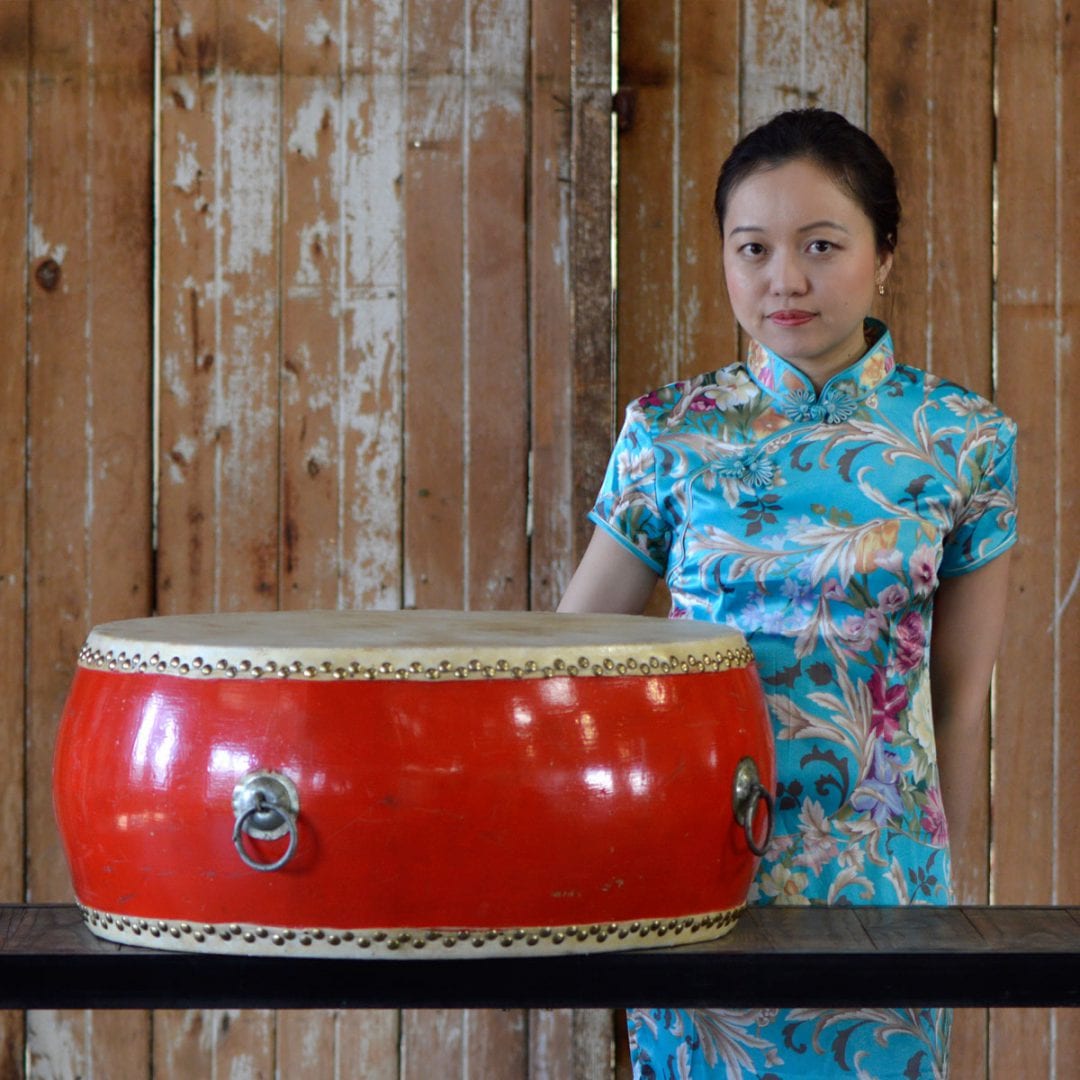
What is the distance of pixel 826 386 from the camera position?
148cm

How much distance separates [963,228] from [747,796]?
1.54 metres

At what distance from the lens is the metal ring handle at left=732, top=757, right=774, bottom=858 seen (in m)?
1.14

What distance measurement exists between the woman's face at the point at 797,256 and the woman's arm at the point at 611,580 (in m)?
0.26

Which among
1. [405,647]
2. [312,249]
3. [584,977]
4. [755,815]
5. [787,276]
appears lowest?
[584,977]

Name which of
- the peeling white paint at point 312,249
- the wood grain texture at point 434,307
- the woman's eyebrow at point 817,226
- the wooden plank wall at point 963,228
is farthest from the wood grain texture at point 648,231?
the woman's eyebrow at point 817,226

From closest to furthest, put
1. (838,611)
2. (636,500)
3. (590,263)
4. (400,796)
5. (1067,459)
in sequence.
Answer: (400,796)
(838,611)
(636,500)
(590,263)
(1067,459)

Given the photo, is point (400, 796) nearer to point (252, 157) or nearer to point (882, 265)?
point (882, 265)

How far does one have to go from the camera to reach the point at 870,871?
1425 millimetres

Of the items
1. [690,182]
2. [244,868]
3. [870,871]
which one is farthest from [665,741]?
[690,182]

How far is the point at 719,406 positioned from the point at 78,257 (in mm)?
1312

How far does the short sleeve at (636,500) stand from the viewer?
1.51 metres

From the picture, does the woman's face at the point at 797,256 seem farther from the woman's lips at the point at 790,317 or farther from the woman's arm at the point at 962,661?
the woman's arm at the point at 962,661

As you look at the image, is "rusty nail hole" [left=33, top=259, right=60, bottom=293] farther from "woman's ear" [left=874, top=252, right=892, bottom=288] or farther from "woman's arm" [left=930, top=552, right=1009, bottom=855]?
"woman's arm" [left=930, top=552, right=1009, bottom=855]

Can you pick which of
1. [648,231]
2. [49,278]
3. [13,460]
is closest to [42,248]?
[49,278]
